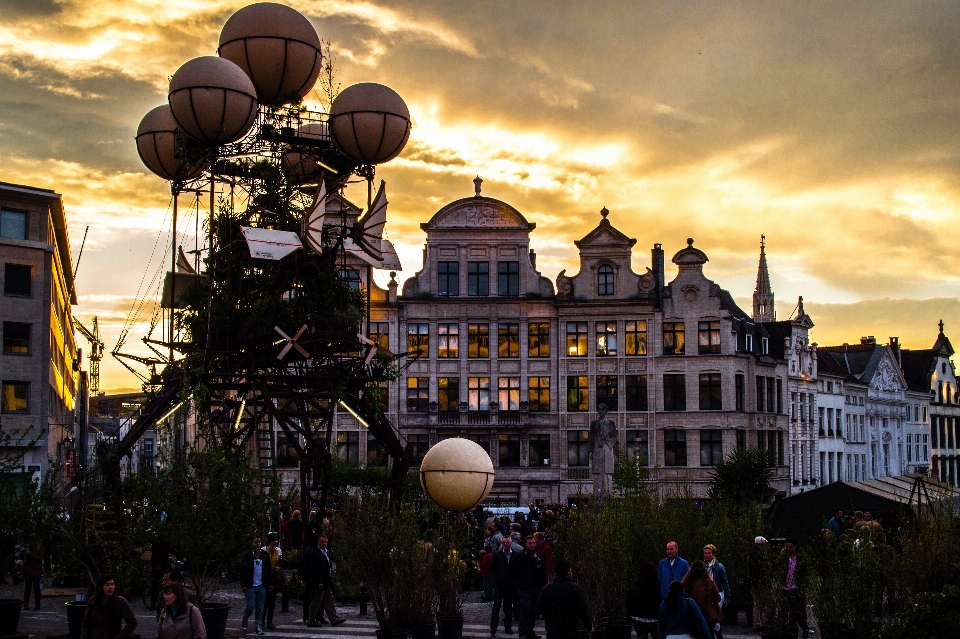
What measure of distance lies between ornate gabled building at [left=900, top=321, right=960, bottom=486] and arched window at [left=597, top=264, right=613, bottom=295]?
1967 inches

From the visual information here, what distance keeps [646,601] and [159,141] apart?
20576mm

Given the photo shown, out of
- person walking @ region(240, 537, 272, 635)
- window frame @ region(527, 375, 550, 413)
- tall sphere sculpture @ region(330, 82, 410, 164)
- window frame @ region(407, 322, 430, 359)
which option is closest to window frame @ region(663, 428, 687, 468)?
window frame @ region(527, 375, 550, 413)

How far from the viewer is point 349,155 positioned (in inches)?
1185

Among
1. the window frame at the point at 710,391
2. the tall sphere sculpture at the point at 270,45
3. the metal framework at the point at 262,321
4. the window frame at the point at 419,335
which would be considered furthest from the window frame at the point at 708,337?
the tall sphere sculpture at the point at 270,45

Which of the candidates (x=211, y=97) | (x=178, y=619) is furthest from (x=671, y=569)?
(x=211, y=97)

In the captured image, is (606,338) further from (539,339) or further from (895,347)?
(895,347)

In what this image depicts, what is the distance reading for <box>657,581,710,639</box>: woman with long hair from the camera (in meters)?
14.8

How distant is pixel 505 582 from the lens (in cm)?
2067

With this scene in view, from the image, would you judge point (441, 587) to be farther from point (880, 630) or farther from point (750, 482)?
point (750, 482)

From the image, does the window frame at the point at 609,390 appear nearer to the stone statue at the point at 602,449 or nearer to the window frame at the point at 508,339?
the window frame at the point at 508,339

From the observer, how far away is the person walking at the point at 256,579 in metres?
20.3

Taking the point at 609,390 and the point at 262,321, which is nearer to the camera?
the point at 262,321

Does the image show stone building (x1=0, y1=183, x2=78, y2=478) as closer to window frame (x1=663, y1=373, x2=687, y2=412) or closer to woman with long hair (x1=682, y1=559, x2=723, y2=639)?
window frame (x1=663, y1=373, x2=687, y2=412)

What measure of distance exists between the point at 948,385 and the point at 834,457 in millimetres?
38327
